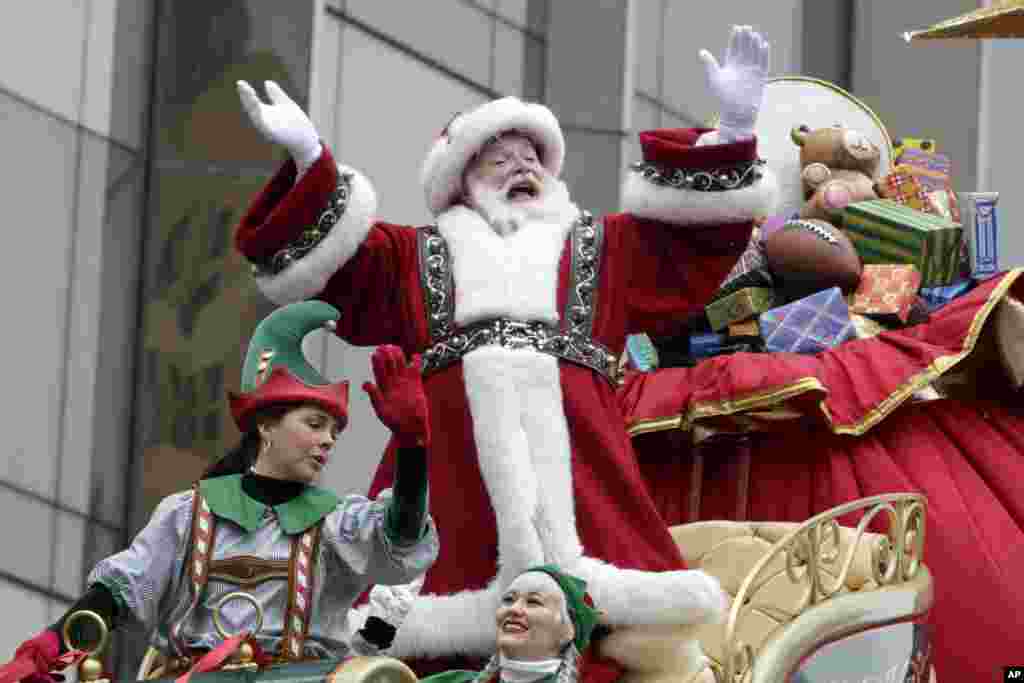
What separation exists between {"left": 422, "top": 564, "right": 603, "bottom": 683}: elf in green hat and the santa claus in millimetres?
436

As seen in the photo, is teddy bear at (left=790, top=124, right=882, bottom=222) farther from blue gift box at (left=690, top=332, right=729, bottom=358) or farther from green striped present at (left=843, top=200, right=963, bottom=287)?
blue gift box at (left=690, top=332, right=729, bottom=358)

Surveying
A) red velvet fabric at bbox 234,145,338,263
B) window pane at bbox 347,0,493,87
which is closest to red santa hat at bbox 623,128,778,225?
red velvet fabric at bbox 234,145,338,263

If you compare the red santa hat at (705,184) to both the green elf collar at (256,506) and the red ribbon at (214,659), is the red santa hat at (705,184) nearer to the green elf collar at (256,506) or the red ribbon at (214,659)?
the green elf collar at (256,506)

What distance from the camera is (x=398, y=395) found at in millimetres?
6621

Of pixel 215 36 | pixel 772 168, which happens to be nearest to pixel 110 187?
pixel 215 36

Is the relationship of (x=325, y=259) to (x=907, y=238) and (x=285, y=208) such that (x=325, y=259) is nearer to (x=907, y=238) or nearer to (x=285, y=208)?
(x=285, y=208)

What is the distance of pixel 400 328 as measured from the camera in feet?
25.1

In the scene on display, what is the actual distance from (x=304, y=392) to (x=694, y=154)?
1226 mm

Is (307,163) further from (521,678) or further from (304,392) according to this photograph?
(521,678)

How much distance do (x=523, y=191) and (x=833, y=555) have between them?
1347 millimetres

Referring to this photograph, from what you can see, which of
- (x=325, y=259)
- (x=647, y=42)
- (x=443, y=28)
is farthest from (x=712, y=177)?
(x=647, y=42)

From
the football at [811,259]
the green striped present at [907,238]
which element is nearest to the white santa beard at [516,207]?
the football at [811,259]

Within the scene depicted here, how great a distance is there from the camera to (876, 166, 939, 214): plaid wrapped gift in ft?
31.2

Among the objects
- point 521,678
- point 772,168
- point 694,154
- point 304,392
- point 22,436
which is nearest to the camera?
point 521,678
